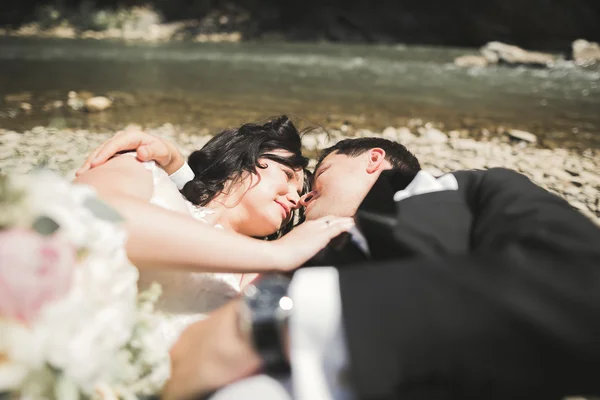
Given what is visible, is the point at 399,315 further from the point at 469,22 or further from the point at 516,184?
the point at 469,22

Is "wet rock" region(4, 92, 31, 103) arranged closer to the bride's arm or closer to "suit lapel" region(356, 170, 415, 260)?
the bride's arm

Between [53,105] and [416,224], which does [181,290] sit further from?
[53,105]

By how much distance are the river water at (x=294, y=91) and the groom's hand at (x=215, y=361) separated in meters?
2.84

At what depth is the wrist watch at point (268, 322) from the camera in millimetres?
974

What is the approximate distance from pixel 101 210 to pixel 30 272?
213 millimetres

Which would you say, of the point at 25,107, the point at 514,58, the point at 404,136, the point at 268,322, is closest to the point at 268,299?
the point at 268,322

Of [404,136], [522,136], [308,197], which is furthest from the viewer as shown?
[522,136]

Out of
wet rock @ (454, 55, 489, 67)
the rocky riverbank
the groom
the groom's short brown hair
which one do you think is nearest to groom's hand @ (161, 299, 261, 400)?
the groom

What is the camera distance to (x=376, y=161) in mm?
1812

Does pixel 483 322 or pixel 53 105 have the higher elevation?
pixel 483 322

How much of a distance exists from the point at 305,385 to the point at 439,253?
1.56ft

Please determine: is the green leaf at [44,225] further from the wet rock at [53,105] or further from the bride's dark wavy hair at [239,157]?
the wet rock at [53,105]

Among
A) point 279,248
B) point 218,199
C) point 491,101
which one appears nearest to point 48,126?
point 218,199

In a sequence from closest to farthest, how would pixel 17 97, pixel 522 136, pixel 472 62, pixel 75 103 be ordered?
pixel 522 136, pixel 75 103, pixel 17 97, pixel 472 62
